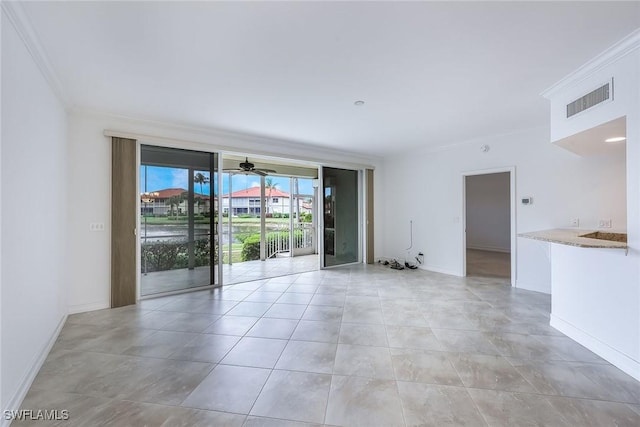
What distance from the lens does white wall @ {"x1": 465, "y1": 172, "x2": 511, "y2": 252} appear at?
8.19 m

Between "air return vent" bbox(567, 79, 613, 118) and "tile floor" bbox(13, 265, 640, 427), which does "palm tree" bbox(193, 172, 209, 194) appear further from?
"air return vent" bbox(567, 79, 613, 118)

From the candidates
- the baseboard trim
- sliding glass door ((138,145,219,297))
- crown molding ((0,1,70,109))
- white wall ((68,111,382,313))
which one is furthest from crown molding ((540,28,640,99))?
white wall ((68,111,382,313))

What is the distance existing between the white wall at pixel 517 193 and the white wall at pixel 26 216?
587 cm

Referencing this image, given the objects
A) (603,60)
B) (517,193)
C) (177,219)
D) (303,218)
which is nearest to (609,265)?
(603,60)

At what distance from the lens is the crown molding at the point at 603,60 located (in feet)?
6.77

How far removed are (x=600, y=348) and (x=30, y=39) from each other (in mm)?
5283

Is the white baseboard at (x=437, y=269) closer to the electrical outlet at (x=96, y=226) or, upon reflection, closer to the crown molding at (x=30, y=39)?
the electrical outlet at (x=96, y=226)

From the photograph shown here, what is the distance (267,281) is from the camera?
4996mm

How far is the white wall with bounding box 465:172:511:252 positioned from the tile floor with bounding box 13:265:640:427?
5244 millimetres

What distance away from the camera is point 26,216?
202 cm

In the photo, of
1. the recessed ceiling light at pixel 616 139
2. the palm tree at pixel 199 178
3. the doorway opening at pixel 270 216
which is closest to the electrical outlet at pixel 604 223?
the recessed ceiling light at pixel 616 139

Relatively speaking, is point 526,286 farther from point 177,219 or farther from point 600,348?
point 177,219

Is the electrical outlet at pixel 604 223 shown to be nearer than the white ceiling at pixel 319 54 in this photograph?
No

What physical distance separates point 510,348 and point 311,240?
6.24m
